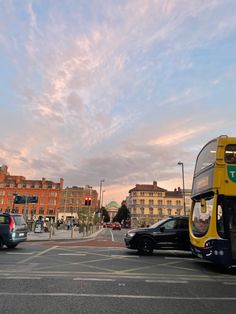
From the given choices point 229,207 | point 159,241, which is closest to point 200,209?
point 229,207

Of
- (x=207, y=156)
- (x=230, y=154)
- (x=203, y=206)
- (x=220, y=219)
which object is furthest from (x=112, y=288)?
(x=207, y=156)

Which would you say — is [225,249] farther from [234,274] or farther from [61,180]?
[61,180]

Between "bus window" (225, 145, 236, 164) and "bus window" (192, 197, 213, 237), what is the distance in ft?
4.60

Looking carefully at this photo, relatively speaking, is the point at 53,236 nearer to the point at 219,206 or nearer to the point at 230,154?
the point at 219,206

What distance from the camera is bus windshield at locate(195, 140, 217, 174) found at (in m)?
11.2

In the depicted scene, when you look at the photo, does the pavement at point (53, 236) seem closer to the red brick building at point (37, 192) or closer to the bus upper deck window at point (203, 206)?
the bus upper deck window at point (203, 206)

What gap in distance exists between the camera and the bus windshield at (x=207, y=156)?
11195 millimetres

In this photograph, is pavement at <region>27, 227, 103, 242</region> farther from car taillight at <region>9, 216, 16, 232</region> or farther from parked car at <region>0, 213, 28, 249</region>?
car taillight at <region>9, 216, 16, 232</region>

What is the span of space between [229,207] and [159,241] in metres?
5.11

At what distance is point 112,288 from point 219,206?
4.66 metres

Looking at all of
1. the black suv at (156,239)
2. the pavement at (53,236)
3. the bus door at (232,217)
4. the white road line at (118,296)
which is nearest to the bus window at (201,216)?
the bus door at (232,217)

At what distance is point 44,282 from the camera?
8102 mm

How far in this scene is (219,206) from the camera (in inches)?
414

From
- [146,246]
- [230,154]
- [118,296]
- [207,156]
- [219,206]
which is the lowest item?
[118,296]
